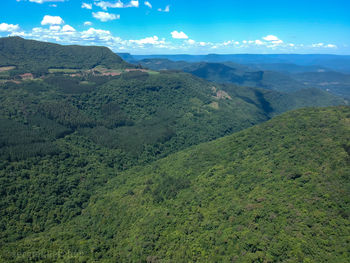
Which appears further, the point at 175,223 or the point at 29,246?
the point at 175,223

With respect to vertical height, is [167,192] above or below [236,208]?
below

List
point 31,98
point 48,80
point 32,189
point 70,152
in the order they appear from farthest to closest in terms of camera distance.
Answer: point 48,80
point 31,98
point 70,152
point 32,189

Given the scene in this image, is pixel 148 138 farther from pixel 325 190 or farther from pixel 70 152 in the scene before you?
pixel 325 190

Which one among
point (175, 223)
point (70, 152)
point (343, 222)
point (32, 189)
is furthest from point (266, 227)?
point (70, 152)

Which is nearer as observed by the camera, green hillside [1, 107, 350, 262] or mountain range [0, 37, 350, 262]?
green hillside [1, 107, 350, 262]

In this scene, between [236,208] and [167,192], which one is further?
[167,192]

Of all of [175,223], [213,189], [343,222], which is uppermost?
[343,222]

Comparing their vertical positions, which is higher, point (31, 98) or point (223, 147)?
point (31, 98)

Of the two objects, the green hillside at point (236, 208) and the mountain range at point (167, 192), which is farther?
the mountain range at point (167, 192)
